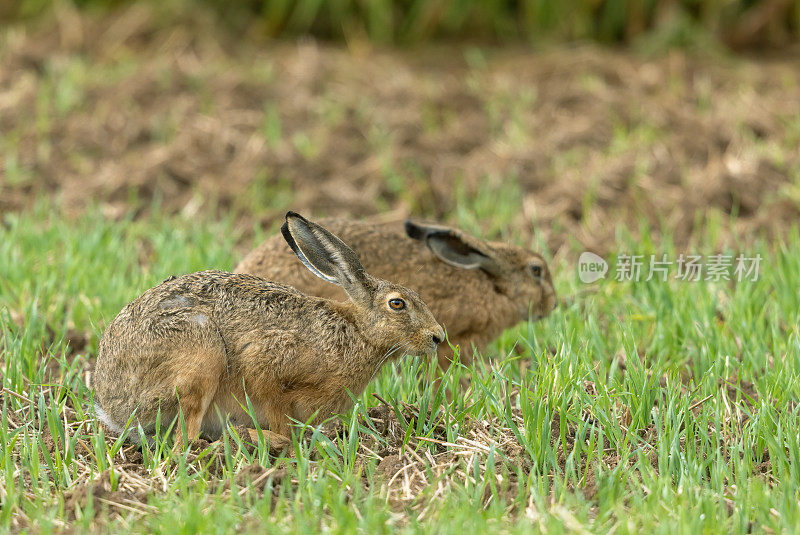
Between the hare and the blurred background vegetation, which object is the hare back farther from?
the blurred background vegetation

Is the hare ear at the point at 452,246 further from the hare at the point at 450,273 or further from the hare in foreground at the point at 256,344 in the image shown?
the hare in foreground at the point at 256,344

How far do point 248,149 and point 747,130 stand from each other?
14.8 ft

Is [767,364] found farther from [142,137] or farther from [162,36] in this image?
[162,36]

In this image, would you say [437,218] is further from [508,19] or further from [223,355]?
[508,19]

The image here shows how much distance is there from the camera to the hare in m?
5.77

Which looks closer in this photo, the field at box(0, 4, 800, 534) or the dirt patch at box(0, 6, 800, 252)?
the field at box(0, 4, 800, 534)

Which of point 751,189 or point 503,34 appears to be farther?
point 503,34

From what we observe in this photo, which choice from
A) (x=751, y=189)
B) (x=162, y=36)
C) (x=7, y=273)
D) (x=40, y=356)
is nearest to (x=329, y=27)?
(x=162, y=36)

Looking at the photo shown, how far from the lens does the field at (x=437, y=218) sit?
398 cm

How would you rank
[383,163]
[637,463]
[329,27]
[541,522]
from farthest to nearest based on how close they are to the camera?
[329,27] → [383,163] → [637,463] → [541,522]

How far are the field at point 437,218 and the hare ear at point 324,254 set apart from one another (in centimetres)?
56

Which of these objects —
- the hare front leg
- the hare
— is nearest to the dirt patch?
the hare

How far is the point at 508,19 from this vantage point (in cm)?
1304

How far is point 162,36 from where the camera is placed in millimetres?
12406
